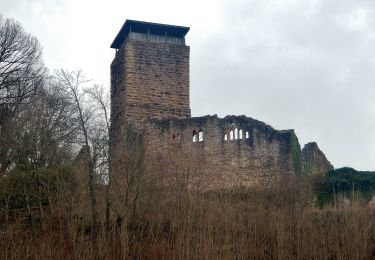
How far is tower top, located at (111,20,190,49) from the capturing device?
25.2 meters

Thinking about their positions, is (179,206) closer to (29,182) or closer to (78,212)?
(78,212)

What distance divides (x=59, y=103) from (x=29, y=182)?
6190 millimetres

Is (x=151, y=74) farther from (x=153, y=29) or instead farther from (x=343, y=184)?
(x=343, y=184)

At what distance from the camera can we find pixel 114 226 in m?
15.3

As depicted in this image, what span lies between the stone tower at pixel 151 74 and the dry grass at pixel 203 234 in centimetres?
770

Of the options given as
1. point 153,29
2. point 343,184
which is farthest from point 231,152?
point 153,29

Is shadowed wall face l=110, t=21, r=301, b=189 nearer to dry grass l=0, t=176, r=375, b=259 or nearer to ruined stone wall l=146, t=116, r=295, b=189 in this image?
ruined stone wall l=146, t=116, r=295, b=189

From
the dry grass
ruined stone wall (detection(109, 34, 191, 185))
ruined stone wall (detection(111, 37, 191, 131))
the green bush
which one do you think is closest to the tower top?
ruined stone wall (detection(109, 34, 191, 185))

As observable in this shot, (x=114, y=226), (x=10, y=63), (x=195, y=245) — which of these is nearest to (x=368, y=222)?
(x=195, y=245)

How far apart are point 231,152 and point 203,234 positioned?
8029mm

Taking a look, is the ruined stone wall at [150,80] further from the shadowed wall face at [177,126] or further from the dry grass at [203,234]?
the dry grass at [203,234]

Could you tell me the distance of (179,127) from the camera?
2325 cm

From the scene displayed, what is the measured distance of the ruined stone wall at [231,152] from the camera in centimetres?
2230

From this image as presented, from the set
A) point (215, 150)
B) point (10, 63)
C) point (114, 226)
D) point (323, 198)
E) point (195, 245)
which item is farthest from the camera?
point (10, 63)
